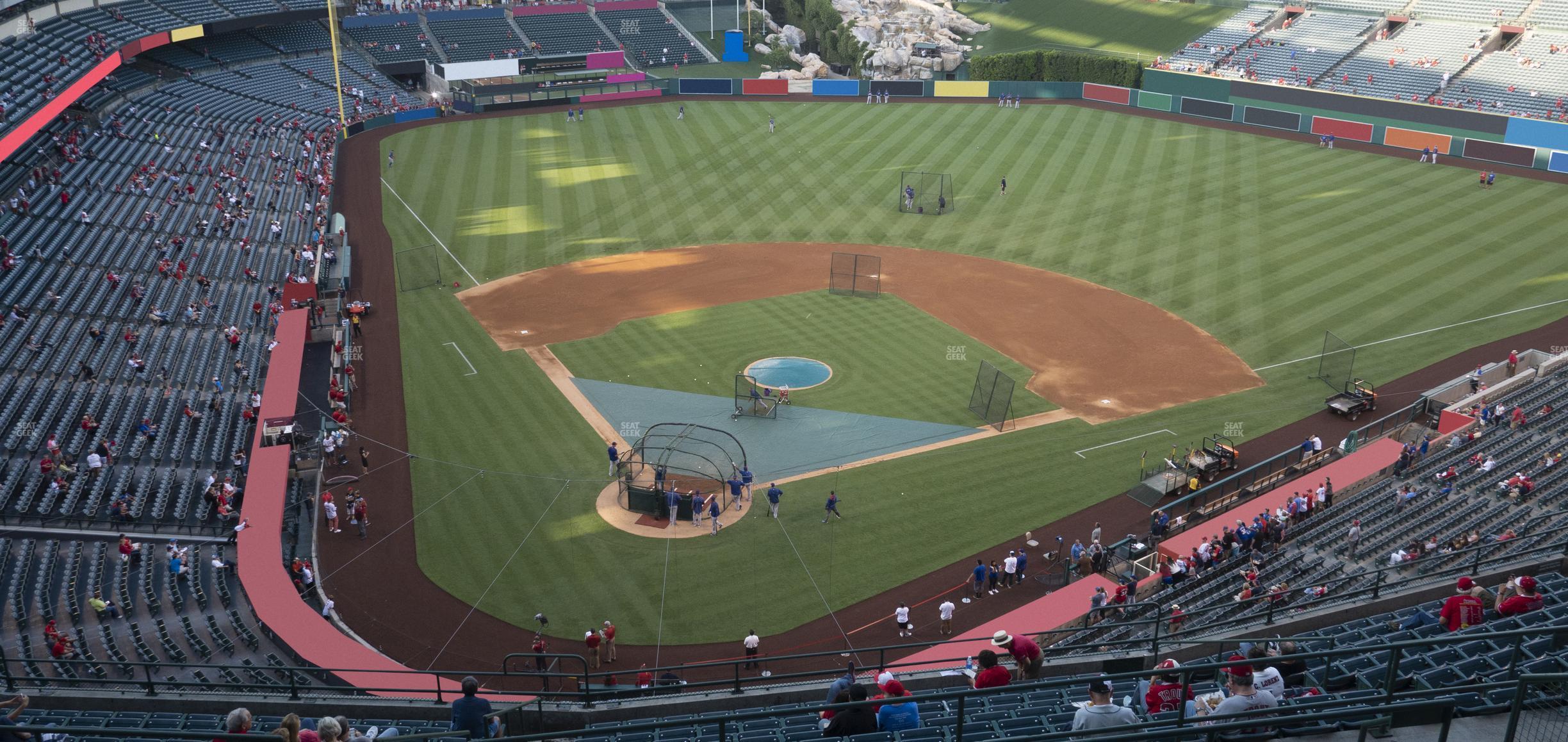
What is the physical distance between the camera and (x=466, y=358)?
39656mm

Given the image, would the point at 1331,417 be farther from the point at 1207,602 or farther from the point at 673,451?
the point at 673,451

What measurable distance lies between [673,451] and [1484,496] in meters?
20.1

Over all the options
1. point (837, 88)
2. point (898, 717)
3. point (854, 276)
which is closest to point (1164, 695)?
point (898, 717)

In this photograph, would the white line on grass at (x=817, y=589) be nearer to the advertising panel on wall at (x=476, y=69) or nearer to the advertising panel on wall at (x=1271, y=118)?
the advertising panel on wall at (x=1271, y=118)

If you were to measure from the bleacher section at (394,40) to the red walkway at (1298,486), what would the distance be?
70.1 meters

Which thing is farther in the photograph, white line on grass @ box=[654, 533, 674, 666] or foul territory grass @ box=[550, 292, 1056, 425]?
foul territory grass @ box=[550, 292, 1056, 425]

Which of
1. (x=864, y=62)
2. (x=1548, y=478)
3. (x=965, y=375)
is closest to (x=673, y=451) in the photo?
(x=965, y=375)

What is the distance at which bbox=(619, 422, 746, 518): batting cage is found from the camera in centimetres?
2944

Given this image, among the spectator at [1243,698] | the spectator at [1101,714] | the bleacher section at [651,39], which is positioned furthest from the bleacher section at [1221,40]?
the spectator at [1101,714]

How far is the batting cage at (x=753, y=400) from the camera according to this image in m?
35.1

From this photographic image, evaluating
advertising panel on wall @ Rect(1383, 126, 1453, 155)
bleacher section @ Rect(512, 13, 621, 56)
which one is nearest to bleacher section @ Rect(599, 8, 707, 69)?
bleacher section @ Rect(512, 13, 621, 56)

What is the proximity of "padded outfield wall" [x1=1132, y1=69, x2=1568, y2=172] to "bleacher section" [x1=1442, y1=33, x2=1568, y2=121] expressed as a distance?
1.53 m

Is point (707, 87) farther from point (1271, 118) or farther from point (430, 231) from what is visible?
point (1271, 118)

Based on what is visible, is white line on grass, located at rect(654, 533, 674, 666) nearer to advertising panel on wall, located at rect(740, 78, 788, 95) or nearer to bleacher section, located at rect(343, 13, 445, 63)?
advertising panel on wall, located at rect(740, 78, 788, 95)
